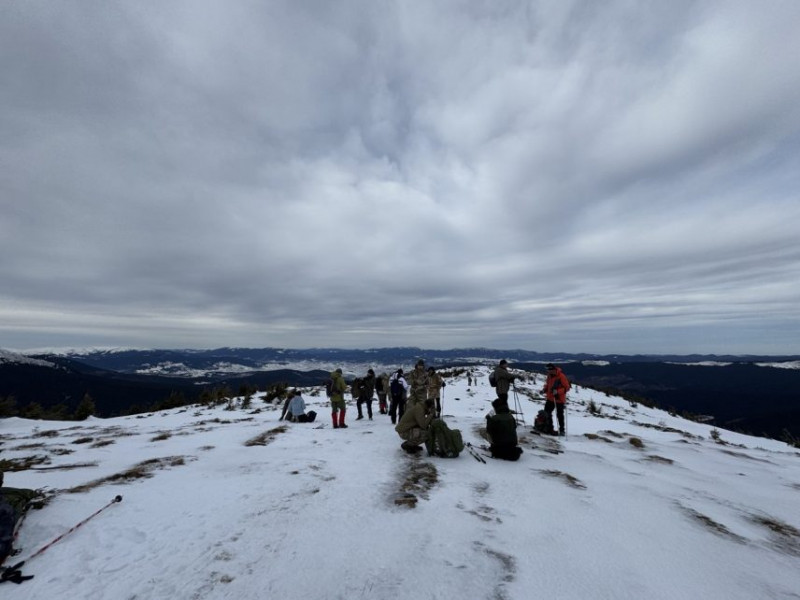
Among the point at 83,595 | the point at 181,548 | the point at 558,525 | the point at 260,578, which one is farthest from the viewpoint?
the point at 558,525

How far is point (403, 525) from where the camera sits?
5270 millimetres

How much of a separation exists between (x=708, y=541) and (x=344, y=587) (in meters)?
5.07

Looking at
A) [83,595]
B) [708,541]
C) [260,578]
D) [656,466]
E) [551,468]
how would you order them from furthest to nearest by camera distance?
1. [656,466]
2. [551,468]
3. [708,541]
4. [260,578]
5. [83,595]

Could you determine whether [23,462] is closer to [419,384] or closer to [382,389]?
[419,384]

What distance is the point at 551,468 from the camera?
8500 mm

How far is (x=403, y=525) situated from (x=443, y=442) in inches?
163

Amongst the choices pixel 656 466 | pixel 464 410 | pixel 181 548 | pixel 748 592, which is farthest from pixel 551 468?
pixel 464 410

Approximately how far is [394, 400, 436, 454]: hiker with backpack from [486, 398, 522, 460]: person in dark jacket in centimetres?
175

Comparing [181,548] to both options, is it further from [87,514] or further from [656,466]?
[656,466]

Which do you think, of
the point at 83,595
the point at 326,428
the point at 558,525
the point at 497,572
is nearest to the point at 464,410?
the point at 326,428

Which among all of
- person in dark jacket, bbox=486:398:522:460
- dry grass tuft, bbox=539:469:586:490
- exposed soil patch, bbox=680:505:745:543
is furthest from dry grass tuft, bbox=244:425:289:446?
exposed soil patch, bbox=680:505:745:543

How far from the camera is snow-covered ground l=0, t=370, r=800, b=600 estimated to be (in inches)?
154

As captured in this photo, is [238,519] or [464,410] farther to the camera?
[464,410]

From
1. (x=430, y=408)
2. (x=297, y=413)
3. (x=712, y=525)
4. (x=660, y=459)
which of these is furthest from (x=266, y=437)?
(x=660, y=459)
